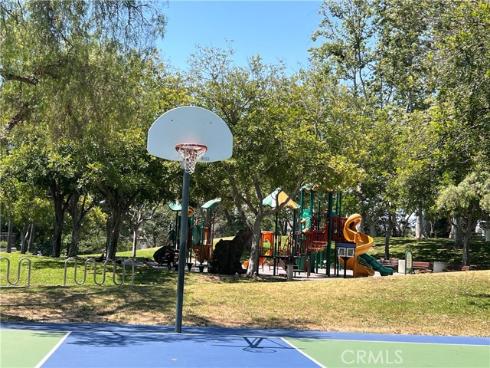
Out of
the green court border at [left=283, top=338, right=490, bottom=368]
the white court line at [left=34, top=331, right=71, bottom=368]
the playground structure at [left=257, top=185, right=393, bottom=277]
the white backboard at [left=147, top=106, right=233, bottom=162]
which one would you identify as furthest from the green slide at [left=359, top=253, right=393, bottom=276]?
the white court line at [left=34, top=331, right=71, bottom=368]

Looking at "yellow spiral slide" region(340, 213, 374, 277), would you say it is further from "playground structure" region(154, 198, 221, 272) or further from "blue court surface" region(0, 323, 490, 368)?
"blue court surface" region(0, 323, 490, 368)

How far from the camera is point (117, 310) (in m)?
12.8

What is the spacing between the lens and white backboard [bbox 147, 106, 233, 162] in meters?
10.8

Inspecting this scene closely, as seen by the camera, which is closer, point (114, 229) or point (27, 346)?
point (27, 346)

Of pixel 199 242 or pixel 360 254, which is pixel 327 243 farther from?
pixel 199 242

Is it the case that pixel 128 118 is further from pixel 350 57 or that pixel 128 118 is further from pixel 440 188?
pixel 350 57

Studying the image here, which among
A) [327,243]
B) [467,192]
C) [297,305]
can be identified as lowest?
[297,305]

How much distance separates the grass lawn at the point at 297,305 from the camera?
12445mm

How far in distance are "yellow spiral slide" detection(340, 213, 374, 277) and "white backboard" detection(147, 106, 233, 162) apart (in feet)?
53.0

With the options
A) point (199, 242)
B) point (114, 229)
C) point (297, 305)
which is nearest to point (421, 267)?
point (199, 242)

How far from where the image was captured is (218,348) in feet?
30.5

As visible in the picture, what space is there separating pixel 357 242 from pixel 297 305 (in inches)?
531

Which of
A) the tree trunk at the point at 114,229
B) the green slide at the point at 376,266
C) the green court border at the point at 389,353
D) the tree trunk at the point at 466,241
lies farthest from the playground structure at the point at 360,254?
the green court border at the point at 389,353

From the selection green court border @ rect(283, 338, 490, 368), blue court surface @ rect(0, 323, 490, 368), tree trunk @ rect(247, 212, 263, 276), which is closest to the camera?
blue court surface @ rect(0, 323, 490, 368)
